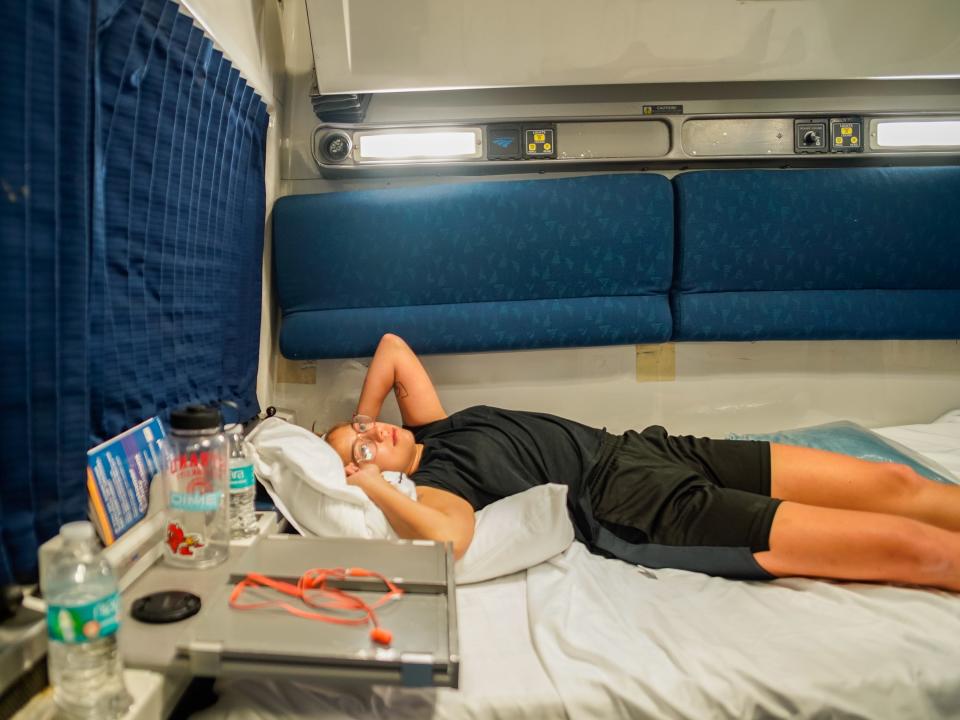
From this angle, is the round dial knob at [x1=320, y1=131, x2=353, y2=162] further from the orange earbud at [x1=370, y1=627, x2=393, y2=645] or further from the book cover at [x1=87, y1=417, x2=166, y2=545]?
the orange earbud at [x1=370, y1=627, x2=393, y2=645]

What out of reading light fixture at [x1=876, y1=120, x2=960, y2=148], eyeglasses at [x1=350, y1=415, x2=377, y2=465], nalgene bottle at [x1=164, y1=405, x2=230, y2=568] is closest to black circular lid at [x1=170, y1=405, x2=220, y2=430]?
nalgene bottle at [x1=164, y1=405, x2=230, y2=568]

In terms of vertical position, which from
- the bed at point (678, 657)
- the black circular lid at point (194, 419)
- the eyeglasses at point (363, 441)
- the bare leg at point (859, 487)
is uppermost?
the black circular lid at point (194, 419)

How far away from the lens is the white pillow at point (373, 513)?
1.31 metres

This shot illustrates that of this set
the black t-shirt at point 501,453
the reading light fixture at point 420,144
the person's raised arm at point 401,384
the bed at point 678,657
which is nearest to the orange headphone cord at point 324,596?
the bed at point 678,657

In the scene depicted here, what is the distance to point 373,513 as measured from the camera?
4.38 ft

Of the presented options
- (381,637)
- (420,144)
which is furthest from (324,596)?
(420,144)

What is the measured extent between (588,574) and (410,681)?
60cm

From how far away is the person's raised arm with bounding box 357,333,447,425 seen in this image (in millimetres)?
1880

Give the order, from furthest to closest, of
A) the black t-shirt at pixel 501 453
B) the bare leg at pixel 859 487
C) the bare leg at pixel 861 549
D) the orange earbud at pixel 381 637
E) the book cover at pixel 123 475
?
the black t-shirt at pixel 501 453
the bare leg at pixel 859 487
the bare leg at pixel 861 549
the book cover at pixel 123 475
the orange earbud at pixel 381 637

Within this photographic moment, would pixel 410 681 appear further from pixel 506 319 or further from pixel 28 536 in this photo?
pixel 506 319

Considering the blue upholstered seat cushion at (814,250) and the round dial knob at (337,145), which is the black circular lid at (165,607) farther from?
the blue upholstered seat cushion at (814,250)

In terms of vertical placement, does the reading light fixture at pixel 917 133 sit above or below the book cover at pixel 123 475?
above

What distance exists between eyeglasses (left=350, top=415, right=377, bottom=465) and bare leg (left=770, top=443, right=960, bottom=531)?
1130mm

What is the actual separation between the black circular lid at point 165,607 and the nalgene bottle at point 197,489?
11 centimetres
